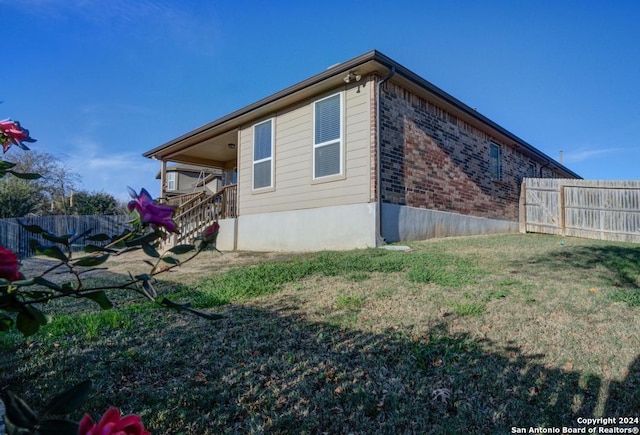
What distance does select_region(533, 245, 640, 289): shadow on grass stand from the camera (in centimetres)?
520

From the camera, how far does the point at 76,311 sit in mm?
4512

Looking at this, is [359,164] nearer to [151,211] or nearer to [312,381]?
[312,381]

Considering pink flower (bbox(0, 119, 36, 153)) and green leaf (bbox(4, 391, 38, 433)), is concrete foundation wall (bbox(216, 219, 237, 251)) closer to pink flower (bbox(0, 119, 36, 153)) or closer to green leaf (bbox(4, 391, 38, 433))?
pink flower (bbox(0, 119, 36, 153))

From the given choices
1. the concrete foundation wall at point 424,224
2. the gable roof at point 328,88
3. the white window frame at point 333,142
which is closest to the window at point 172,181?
the gable roof at point 328,88

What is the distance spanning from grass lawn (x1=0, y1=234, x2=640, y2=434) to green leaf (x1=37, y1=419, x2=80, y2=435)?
5.14ft

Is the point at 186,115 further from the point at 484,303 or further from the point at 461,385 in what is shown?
the point at 461,385

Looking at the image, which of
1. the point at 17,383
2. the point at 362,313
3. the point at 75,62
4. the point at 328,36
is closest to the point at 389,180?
the point at 328,36

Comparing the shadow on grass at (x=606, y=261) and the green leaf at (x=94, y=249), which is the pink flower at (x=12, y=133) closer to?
the green leaf at (x=94, y=249)

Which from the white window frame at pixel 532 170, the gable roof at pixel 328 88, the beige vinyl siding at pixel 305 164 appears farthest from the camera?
the white window frame at pixel 532 170

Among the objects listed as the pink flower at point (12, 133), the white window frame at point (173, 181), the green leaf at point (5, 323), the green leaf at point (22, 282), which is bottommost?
the green leaf at point (5, 323)

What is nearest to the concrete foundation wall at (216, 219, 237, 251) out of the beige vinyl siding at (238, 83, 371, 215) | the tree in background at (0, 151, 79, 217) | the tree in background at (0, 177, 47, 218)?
the beige vinyl siding at (238, 83, 371, 215)

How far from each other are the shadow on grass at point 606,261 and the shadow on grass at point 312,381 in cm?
305

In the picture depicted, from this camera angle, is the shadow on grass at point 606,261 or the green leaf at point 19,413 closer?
the green leaf at point 19,413

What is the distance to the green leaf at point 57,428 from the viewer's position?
0.70 meters
